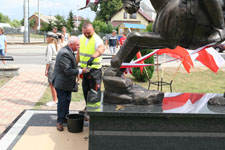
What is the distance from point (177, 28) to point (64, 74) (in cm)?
221

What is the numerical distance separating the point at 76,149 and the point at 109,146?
2.60 ft

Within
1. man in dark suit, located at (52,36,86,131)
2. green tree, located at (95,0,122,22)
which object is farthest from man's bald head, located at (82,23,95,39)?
green tree, located at (95,0,122,22)

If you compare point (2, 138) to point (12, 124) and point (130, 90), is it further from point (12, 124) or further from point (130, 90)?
point (130, 90)

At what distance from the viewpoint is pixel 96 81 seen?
4.96 m

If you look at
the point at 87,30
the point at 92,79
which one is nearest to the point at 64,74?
the point at 92,79

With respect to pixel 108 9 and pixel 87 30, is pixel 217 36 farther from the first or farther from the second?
pixel 108 9

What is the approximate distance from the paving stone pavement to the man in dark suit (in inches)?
48.7

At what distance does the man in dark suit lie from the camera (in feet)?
14.0

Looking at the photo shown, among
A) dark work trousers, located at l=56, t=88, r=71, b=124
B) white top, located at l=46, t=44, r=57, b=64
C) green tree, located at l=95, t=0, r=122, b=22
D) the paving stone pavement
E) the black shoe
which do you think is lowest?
the paving stone pavement

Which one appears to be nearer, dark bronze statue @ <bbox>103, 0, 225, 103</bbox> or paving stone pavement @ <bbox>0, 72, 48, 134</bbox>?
dark bronze statue @ <bbox>103, 0, 225, 103</bbox>

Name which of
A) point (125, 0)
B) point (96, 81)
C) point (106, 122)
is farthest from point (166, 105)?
point (96, 81)

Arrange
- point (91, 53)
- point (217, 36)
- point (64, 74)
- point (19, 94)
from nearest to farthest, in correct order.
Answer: point (217, 36) < point (64, 74) < point (91, 53) < point (19, 94)

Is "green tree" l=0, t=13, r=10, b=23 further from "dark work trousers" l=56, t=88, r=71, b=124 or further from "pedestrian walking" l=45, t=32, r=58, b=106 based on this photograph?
"dark work trousers" l=56, t=88, r=71, b=124

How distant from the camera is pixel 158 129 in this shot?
309cm
